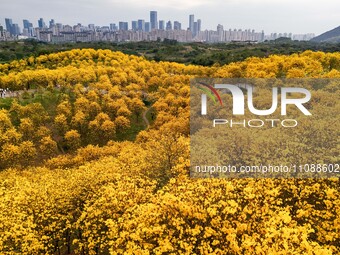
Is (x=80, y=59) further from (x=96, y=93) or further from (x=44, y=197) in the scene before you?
(x=44, y=197)

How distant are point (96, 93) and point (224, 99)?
126ft

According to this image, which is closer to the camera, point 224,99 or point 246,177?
point 246,177

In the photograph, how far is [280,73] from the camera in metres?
85.4

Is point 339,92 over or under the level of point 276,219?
over

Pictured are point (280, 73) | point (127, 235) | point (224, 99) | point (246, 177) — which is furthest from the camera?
point (280, 73)

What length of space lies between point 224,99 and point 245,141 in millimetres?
32293

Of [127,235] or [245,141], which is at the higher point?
[245,141]

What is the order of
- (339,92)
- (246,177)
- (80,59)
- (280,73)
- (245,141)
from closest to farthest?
(246,177), (245,141), (339,92), (280,73), (80,59)

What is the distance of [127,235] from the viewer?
74.2ft

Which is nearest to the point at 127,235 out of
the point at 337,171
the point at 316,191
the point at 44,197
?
the point at 44,197

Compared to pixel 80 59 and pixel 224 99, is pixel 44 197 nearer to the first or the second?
pixel 224 99

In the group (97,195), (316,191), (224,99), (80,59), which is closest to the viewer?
(316,191)

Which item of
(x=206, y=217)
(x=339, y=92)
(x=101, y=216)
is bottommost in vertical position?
(x=101, y=216)

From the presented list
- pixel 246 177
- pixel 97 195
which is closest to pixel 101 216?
pixel 97 195
